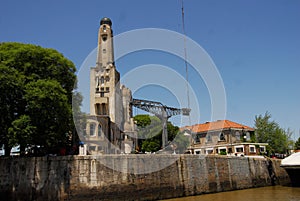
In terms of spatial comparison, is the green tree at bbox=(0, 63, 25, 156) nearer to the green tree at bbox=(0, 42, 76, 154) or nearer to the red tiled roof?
the green tree at bbox=(0, 42, 76, 154)

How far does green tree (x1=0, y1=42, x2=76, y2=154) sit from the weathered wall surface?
77.7 inches

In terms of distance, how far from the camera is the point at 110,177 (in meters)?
23.8

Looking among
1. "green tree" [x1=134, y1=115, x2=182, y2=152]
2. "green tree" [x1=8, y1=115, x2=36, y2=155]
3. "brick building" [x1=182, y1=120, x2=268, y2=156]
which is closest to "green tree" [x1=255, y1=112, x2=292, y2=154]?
"brick building" [x1=182, y1=120, x2=268, y2=156]

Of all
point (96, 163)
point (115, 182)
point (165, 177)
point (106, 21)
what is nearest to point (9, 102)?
point (96, 163)

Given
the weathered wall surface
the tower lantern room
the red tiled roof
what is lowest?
the weathered wall surface

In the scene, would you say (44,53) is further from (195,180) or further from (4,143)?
(195,180)

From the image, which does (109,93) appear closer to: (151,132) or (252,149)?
(151,132)

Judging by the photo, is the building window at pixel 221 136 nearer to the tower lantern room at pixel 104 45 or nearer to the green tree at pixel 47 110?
the tower lantern room at pixel 104 45

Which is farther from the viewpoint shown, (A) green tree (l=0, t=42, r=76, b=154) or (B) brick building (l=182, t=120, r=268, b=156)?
(B) brick building (l=182, t=120, r=268, b=156)

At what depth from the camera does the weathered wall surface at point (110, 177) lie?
2188cm

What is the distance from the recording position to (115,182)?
78.3ft

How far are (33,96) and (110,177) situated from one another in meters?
8.68

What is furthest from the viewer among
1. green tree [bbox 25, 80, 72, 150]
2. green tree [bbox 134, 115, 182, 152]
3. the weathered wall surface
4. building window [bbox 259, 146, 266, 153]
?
green tree [bbox 134, 115, 182, 152]

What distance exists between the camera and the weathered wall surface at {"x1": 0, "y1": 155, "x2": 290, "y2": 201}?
21875 millimetres
